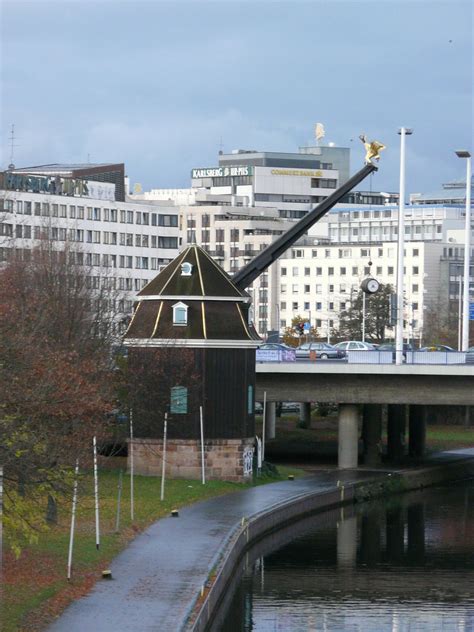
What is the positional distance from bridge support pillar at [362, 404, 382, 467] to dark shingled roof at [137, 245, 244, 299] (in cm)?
1732

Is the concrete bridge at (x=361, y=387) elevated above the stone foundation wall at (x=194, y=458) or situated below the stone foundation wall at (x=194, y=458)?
above

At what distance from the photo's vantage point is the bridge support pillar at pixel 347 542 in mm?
58094

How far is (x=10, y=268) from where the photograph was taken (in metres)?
85.6

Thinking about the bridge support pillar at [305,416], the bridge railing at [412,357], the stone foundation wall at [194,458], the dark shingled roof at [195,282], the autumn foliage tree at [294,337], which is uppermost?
the dark shingled roof at [195,282]

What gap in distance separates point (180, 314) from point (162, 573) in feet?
97.0

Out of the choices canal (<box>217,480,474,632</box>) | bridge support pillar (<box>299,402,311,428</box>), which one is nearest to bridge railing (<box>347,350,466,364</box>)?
canal (<box>217,480,474,632</box>)

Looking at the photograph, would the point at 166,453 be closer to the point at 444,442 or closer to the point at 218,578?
the point at 218,578

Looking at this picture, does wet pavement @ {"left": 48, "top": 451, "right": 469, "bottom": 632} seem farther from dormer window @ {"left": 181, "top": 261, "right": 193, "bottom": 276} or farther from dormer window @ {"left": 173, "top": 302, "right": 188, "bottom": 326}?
dormer window @ {"left": 181, "top": 261, "right": 193, "bottom": 276}

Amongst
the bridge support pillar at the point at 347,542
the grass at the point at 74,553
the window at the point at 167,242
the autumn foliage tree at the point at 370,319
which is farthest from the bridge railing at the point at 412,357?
the window at the point at 167,242

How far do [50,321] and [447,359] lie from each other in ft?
100

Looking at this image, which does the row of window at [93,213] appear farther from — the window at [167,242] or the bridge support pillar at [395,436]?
the bridge support pillar at [395,436]

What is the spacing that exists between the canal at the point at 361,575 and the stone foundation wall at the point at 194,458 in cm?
521

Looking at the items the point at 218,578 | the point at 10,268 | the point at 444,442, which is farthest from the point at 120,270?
the point at 218,578

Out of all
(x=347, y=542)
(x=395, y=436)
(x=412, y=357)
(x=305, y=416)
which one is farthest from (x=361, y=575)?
(x=305, y=416)
